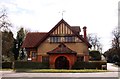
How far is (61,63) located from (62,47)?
304cm

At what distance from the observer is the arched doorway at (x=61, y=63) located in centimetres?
5742

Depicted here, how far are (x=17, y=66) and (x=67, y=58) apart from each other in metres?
9.34

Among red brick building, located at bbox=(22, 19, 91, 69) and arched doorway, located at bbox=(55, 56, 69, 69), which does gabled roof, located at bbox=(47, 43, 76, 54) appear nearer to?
red brick building, located at bbox=(22, 19, 91, 69)

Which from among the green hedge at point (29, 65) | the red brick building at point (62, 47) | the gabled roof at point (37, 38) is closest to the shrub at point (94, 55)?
the gabled roof at point (37, 38)

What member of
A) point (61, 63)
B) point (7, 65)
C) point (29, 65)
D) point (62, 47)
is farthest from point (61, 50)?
point (7, 65)

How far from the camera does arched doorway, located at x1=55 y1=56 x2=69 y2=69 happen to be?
2261 inches

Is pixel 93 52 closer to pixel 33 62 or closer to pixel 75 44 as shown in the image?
pixel 75 44

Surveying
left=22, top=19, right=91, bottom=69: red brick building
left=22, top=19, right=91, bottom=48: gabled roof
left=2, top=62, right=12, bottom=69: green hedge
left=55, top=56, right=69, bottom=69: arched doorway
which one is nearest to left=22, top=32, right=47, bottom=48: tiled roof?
left=22, top=19, right=91, bottom=48: gabled roof

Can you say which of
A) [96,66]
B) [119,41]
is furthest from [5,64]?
[119,41]

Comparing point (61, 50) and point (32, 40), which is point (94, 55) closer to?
point (32, 40)

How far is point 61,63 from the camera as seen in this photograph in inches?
2279

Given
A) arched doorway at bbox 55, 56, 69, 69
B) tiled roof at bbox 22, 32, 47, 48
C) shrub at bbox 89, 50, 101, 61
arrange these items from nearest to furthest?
arched doorway at bbox 55, 56, 69, 69 → tiled roof at bbox 22, 32, 47, 48 → shrub at bbox 89, 50, 101, 61

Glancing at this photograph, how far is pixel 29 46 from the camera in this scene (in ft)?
205

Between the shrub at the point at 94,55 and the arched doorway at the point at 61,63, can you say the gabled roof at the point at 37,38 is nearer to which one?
the arched doorway at the point at 61,63
